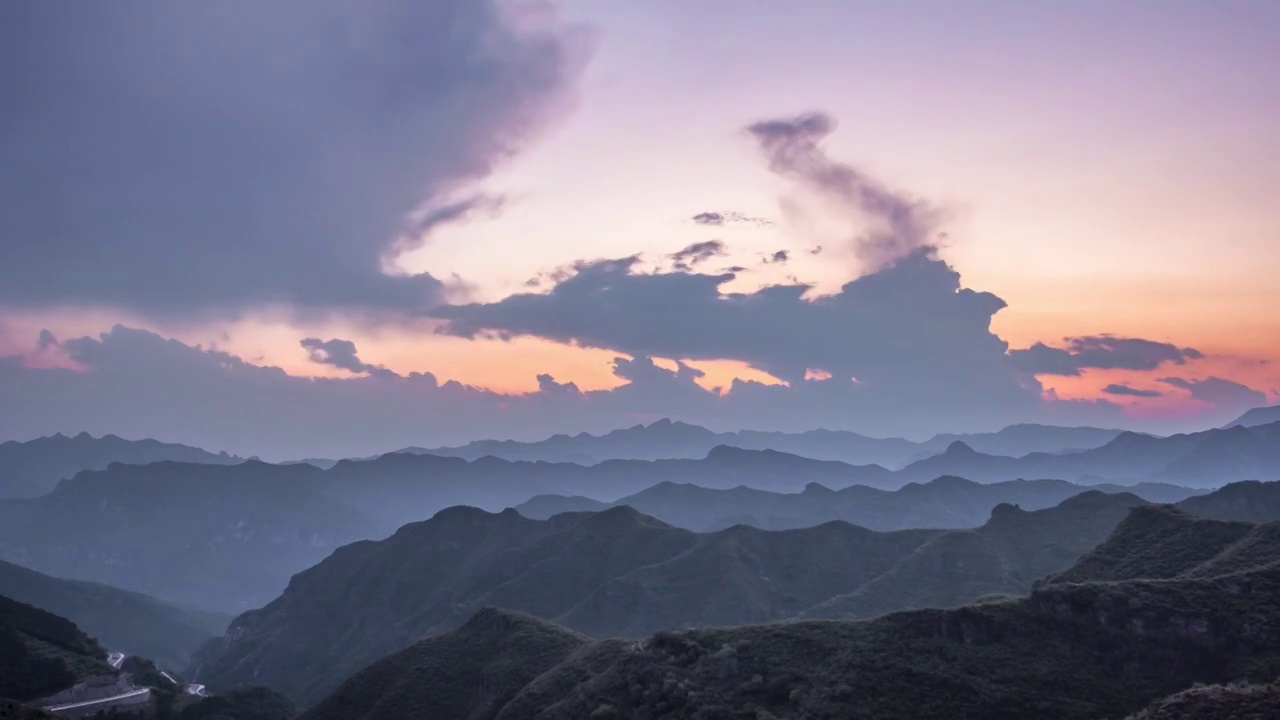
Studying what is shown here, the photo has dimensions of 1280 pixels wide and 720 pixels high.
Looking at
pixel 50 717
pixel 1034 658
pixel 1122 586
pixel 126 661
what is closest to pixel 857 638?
pixel 1034 658

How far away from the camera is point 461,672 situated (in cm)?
11094

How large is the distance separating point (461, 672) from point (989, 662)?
235 ft

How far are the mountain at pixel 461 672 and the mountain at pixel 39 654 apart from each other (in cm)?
4657

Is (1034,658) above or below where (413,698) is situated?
above

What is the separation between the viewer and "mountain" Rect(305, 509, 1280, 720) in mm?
67500

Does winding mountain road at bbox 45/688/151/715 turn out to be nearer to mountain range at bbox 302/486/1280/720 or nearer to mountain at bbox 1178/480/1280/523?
mountain range at bbox 302/486/1280/720

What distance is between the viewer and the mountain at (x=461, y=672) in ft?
340

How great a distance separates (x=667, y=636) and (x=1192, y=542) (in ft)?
245

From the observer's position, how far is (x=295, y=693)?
200 metres

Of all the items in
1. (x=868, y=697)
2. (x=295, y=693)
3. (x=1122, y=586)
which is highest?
(x=1122, y=586)

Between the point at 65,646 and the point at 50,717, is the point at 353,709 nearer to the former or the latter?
the point at 50,717

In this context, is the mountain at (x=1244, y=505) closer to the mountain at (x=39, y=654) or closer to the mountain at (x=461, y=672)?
the mountain at (x=461, y=672)

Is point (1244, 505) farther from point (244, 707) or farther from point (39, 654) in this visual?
point (39, 654)

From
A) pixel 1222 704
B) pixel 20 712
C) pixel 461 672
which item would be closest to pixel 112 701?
pixel 461 672
